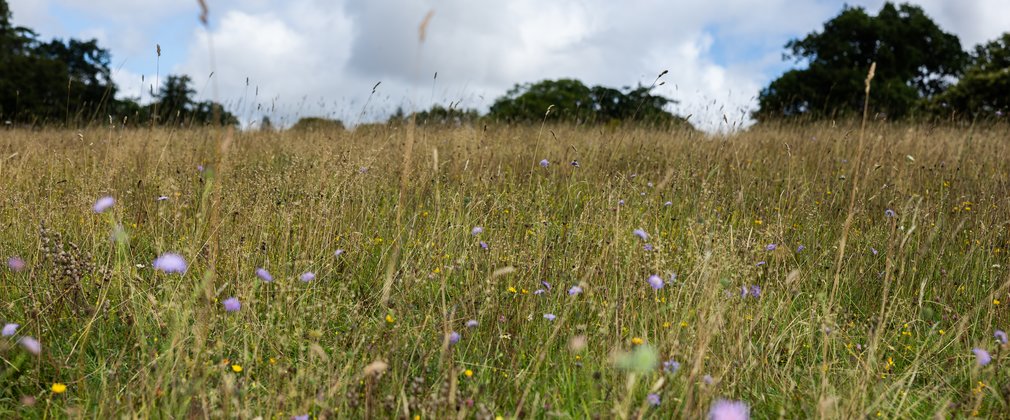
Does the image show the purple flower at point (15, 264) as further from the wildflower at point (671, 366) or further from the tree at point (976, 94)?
the tree at point (976, 94)

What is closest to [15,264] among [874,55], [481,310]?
[481,310]

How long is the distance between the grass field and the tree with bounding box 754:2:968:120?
80.1 ft

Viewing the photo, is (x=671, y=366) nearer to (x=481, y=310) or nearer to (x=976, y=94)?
(x=481, y=310)

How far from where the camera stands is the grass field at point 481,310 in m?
1.68

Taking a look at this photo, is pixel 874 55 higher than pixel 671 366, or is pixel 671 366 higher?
pixel 874 55

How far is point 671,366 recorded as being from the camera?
1.71m

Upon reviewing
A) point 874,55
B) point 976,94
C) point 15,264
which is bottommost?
point 15,264

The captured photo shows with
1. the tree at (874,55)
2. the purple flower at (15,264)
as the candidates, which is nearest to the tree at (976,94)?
the tree at (874,55)

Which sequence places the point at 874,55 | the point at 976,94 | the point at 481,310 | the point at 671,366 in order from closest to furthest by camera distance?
the point at 671,366 < the point at 481,310 < the point at 976,94 < the point at 874,55

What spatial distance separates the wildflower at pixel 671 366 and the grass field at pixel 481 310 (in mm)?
17

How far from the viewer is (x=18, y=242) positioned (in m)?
2.66

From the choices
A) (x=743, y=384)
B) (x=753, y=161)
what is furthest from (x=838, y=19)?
(x=743, y=384)

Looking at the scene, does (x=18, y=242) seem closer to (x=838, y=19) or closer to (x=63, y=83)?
(x=63, y=83)

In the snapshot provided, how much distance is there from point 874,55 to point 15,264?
1209 inches
